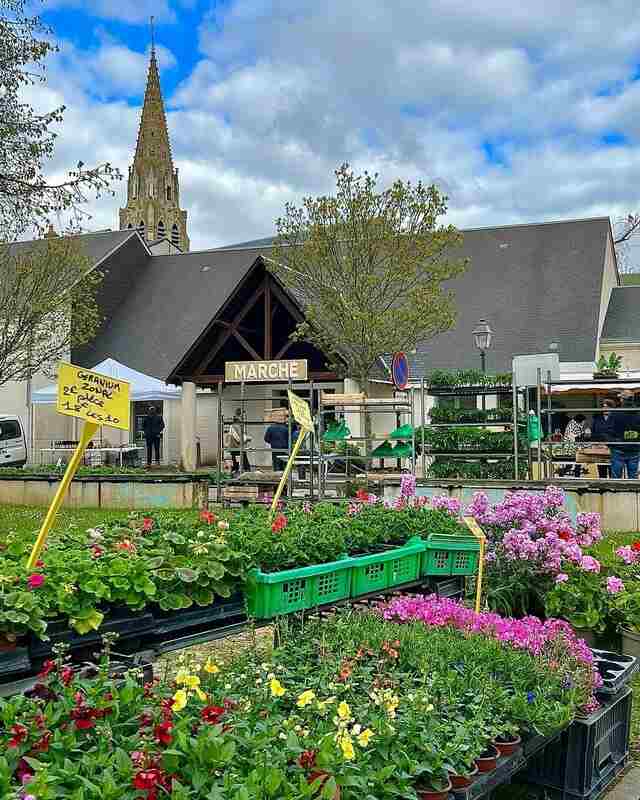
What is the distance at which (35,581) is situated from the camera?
11.9 feet

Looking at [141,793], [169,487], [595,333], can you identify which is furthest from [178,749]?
[595,333]

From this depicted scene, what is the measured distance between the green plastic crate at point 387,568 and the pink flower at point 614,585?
1255mm

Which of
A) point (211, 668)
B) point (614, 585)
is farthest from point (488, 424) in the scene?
point (211, 668)

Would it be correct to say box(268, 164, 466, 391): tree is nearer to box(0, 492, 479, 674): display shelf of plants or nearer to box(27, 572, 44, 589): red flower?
box(0, 492, 479, 674): display shelf of plants

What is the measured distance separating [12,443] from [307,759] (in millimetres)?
24890

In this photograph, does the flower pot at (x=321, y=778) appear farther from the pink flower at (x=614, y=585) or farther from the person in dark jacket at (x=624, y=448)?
the person in dark jacket at (x=624, y=448)

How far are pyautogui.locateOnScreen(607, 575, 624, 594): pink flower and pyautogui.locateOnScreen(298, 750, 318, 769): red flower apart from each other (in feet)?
12.2

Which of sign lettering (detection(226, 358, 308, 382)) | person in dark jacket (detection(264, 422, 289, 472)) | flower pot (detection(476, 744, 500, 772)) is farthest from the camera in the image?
person in dark jacket (detection(264, 422, 289, 472))

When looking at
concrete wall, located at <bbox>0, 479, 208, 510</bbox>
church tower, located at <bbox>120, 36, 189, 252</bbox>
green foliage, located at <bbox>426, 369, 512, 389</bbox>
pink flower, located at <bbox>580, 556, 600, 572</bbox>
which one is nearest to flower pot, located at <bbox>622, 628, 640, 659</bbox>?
pink flower, located at <bbox>580, 556, 600, 572</bbox>

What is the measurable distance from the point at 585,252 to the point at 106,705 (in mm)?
29134

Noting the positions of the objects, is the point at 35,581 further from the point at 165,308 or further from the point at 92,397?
the point at 165,308

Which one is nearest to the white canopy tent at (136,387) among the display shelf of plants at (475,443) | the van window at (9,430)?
Answer: the van window at (9,430)

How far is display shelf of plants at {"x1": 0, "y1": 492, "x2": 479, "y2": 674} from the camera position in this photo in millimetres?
3717

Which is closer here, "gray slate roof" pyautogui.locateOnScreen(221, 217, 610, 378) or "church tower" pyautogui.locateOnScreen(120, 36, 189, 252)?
"gray slate roof" pyautogui.locateOnScreen(221, 217, 610, 378)
